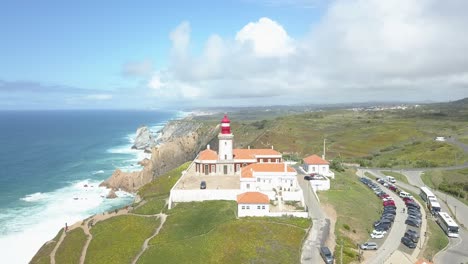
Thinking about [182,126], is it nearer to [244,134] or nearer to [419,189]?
[244,134]

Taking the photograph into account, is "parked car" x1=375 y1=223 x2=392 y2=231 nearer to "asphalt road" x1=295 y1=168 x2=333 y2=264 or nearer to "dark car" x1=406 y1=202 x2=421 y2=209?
A: "asphalt road" x1=295 y1=168 x2=333 y2=264

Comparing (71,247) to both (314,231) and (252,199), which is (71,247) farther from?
(314,231)

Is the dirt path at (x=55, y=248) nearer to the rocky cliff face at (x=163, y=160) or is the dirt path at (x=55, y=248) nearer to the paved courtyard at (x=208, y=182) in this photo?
the paved courtyard at (x=208, y=182)

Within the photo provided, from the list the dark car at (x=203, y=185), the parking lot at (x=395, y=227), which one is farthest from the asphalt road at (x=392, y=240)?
the dark car at (x=203, y=185)

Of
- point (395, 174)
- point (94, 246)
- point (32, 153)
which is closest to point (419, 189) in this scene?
point (395, 174)

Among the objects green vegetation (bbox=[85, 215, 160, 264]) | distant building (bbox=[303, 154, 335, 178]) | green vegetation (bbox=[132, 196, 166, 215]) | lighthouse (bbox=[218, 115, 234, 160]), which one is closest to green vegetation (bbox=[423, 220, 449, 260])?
distant building (bbox=[303, 154, 335, 178])

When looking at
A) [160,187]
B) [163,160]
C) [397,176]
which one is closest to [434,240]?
[397,176]
